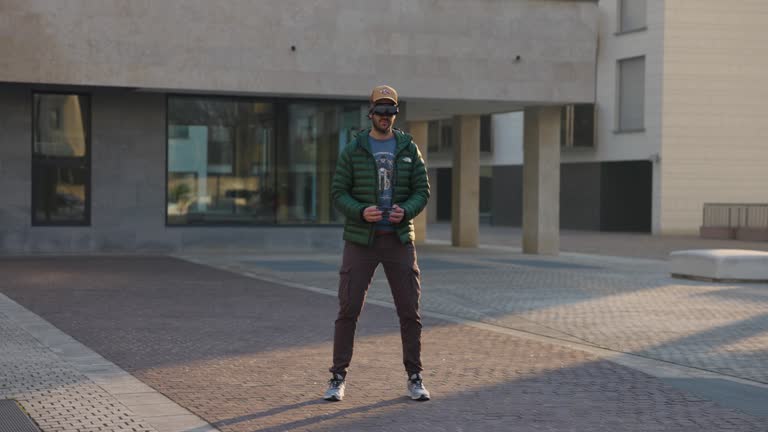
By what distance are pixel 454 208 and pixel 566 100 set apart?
208 inches

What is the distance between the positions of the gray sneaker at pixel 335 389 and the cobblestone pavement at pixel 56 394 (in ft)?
4.10

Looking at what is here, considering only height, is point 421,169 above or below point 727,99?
below

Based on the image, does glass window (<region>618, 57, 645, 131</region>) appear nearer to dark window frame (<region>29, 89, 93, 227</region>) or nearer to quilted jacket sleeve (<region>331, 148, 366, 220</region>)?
dark window frame (<region>29, 89, 93, 227</region>)

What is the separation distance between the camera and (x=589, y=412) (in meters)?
7.18

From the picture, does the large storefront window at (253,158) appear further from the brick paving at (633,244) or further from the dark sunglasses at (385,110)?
the dark sunglasses at (385,110)

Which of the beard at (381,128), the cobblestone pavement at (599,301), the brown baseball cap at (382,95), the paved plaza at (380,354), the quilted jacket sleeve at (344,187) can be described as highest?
the brown baseball cap at (382,95)

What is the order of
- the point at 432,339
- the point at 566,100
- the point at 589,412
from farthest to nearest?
the point at 566,100
the point at 432,339
the point at 589,412

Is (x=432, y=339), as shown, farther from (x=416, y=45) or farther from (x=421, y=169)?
(x=416, y=45)

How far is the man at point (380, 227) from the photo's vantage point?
7445mm

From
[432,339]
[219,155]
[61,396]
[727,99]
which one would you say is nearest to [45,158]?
[219,155]

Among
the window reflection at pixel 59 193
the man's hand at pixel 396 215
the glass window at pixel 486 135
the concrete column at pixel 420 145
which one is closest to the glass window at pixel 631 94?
the glass window at pixel 486 135

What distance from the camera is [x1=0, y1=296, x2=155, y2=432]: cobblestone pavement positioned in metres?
6.48

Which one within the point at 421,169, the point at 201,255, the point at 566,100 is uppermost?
the point at 566,100

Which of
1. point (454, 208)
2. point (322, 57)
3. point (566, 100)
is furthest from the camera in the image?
point (454, 208)
